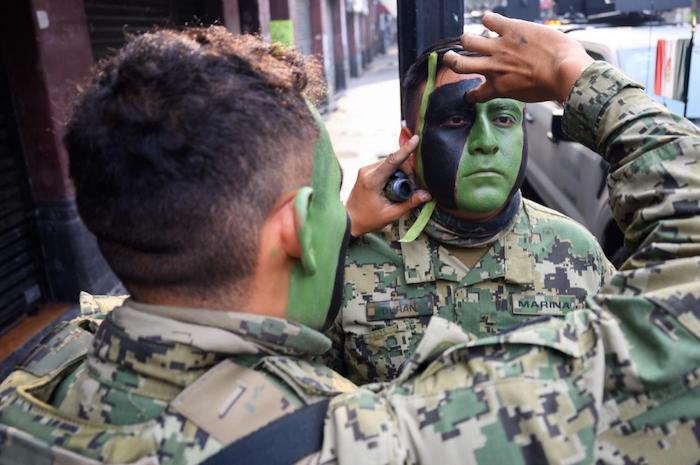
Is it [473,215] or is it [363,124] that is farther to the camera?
[363,124]

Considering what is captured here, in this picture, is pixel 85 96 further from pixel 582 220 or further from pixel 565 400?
pixel 582 220

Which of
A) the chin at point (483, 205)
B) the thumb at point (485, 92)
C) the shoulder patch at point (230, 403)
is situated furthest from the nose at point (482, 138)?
the shoulder patch at point (230, 403)

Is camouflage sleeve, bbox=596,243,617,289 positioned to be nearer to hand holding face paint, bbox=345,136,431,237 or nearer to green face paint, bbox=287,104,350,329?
hand holding face paint, bbox=345,136,431,237

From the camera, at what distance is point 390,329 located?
1.89 metres

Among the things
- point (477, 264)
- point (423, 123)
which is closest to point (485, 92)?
point (423, 123)

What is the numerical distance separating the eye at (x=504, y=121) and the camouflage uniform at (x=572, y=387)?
862mm

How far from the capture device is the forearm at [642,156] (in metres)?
1.08

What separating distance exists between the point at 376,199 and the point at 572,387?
1042mm

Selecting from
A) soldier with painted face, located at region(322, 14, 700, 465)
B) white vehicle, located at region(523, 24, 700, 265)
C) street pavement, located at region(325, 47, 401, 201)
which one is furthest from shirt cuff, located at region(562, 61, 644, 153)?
Result: street pavement, located at region(325, 47, 401, 201)

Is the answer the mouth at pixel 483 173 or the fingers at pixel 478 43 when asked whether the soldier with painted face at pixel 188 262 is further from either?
the mouth at pixel 483 173

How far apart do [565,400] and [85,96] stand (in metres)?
0.87

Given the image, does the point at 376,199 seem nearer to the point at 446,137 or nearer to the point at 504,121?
the point at 446,137

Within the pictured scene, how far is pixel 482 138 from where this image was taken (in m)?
1.89

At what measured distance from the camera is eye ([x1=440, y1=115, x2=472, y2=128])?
1.92 metres
